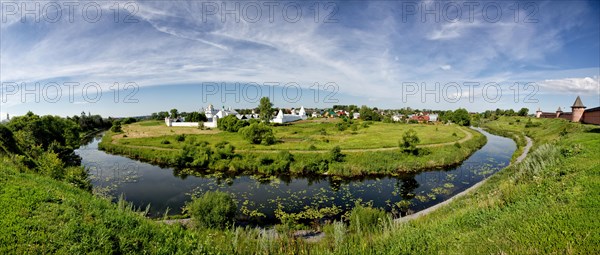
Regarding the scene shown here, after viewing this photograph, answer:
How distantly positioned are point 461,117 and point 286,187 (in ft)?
315

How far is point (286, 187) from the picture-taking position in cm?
2353

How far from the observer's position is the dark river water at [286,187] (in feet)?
63.1

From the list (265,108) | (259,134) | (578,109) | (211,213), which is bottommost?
(211,213)

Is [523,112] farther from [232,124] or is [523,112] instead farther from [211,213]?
[211,213]

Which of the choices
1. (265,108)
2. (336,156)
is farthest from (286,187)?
(265,108)

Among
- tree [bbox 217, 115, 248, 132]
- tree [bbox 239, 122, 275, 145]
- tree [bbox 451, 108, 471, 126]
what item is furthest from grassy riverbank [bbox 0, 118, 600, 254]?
tree [bbox 451, 108, 471, 126]

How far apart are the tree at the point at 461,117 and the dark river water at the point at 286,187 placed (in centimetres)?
7025

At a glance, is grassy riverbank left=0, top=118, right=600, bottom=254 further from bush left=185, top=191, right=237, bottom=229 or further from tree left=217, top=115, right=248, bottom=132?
tree left=217, top=115, right=248, bottom=132

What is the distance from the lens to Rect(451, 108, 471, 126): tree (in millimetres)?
93438

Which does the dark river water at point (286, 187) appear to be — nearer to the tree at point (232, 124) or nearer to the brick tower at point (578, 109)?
the brick tower at point (578, 109)

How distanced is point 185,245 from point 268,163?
75.7 feet

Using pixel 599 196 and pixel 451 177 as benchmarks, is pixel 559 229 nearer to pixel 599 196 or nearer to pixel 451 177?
pixel 599 196

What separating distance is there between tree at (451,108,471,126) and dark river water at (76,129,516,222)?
230 ft

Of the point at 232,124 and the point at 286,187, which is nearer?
the point at 286,187
